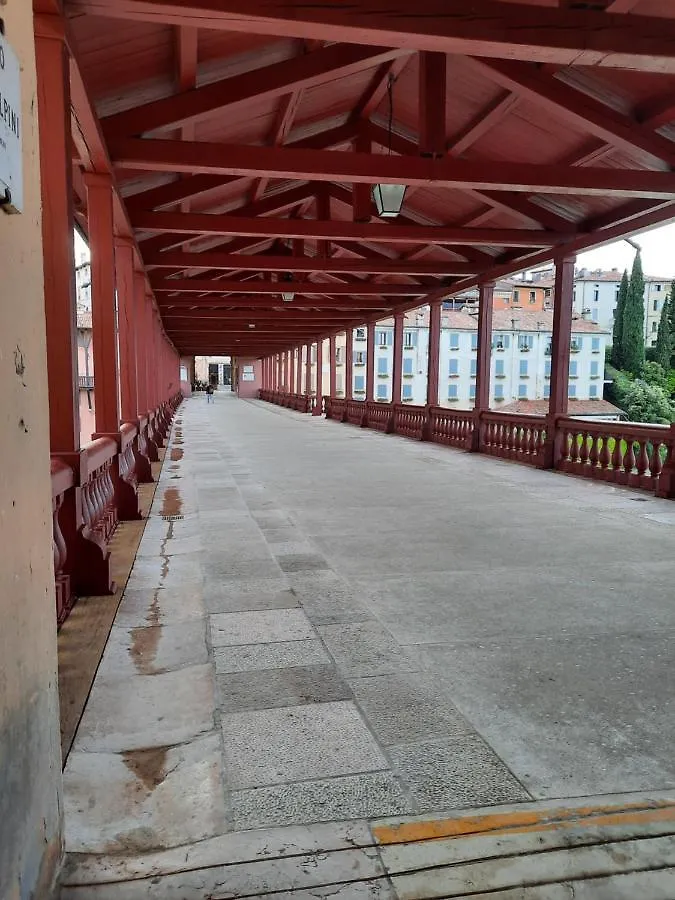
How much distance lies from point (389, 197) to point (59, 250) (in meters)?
4.37

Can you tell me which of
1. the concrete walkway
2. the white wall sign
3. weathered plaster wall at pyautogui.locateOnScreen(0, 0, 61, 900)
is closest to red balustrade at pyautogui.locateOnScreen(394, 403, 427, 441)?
the concrete walkway

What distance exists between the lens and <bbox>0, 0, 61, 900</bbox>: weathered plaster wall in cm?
140

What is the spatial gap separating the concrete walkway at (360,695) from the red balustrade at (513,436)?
5115 mm

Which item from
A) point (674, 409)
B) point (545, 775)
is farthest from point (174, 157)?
point (674, 409)

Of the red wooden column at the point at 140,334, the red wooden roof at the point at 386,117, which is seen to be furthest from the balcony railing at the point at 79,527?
the red wooden column at the point at 140,334

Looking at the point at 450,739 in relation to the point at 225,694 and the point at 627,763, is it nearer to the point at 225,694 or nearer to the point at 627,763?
the point at 627,763

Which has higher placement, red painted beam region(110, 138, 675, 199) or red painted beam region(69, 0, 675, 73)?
red painted beam region(69, 0, 675, 73)

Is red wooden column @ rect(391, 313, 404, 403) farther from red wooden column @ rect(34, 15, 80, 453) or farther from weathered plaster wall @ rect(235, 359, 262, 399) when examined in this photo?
weathered plaster wall @ rect(235, 359, 262, 399)

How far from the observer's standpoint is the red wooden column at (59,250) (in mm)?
3633

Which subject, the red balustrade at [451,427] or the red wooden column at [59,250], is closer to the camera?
the red wooden column at [59,250]

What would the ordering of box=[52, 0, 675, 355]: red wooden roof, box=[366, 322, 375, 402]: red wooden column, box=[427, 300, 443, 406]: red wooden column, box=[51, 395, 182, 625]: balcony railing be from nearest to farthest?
box=[51, 395, 182, 625]: balcony railing → box=[52, 0, 675, 355]: red wooden roof → box=[427, 300, 443, 406]: red wooden column → box=[366, 322, 375, 402]: red wooden column

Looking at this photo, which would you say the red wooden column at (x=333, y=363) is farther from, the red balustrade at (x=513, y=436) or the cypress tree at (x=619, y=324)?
the cypress tree at (x=619, y=324)

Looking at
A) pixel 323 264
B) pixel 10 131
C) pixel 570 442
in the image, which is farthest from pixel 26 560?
pixel 323 264

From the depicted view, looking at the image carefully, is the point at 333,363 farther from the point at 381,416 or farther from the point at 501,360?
the point at 501,360
